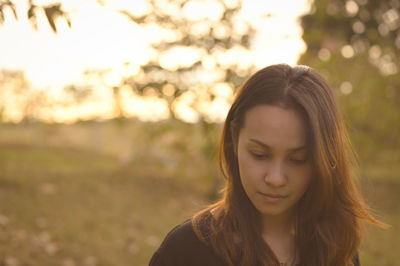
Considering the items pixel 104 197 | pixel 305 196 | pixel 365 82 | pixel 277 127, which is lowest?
pixel 104 197

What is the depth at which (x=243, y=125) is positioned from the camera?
1805mm

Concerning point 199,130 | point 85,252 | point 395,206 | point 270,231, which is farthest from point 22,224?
point 395,206

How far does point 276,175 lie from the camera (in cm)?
170

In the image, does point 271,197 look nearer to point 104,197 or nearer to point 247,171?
point 247,171

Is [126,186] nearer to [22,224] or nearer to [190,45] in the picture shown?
[22,224]

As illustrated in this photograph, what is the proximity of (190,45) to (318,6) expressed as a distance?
2.78m

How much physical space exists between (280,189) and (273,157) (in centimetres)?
12

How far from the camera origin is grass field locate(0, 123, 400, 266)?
4.86m

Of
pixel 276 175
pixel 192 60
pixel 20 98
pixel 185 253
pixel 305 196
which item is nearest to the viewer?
pixel 276 175

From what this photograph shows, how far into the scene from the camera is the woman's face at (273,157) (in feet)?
5.62

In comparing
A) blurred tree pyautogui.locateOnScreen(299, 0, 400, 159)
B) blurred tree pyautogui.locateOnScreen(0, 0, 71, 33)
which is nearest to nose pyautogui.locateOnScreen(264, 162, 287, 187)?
blurred tree pyautogui.locateOnScreen(0, 0, 71, 33)

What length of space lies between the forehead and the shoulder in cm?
45

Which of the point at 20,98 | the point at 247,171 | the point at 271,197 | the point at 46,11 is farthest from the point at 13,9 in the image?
the point at 20,98

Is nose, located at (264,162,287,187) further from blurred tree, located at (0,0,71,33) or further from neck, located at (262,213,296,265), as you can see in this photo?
blurred tree, located at (0,0,71,33)
